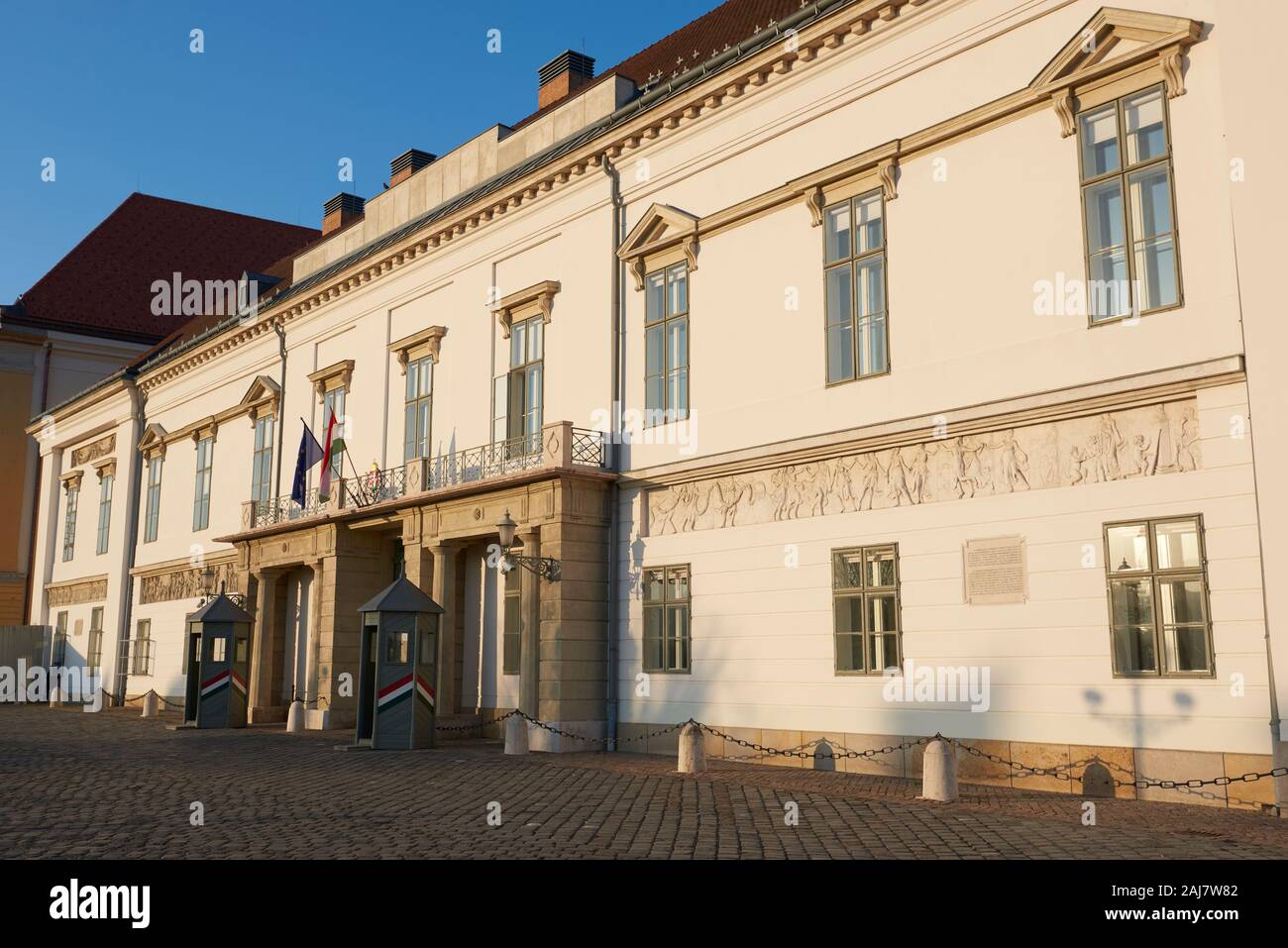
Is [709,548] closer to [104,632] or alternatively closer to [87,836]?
[87,836]

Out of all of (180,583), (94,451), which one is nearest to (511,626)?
(180,583)

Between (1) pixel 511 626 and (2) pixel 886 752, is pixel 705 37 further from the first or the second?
(2) pixel 886 752

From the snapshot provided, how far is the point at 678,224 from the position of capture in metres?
21.5

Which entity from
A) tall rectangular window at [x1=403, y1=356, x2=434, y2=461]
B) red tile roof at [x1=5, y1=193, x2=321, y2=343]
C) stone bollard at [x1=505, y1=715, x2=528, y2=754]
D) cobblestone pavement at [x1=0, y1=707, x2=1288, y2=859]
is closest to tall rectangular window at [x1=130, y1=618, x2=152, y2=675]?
red tile roof at [x1=5, y1=193, x2=321, y2=343]

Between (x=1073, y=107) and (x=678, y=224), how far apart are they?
7828 mm

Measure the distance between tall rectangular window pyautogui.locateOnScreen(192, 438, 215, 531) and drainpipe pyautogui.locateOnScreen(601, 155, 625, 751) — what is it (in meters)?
20.1

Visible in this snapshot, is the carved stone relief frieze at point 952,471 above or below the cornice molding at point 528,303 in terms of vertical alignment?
below

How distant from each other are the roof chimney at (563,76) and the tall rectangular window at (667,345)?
9.50 m

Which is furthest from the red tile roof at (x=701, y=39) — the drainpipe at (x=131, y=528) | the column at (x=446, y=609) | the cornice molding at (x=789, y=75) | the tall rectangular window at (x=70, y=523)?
the tall rectangular window at (x=70, y=523)

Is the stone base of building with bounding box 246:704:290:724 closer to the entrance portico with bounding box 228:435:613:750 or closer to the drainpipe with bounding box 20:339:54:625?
the entrance portico with bounding box 228:435:613:750

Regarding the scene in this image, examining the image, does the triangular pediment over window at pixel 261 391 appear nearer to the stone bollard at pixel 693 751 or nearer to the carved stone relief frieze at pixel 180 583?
the carved stone relief frieze at pixel 180 583

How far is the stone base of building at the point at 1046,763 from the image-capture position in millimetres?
13016

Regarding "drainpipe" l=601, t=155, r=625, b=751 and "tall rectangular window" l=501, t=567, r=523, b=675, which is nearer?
"drainpipe" l=601, t=155, r=625, b=751

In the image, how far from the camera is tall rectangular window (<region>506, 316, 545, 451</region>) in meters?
24.5
